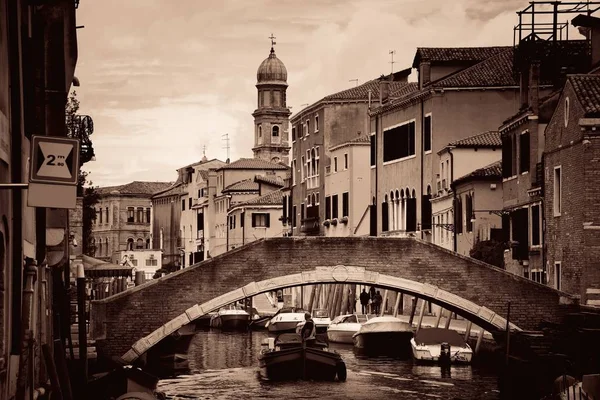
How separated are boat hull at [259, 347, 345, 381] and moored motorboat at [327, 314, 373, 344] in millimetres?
10448

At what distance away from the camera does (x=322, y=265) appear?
94.7 feet

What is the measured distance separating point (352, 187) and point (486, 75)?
10.9 metres

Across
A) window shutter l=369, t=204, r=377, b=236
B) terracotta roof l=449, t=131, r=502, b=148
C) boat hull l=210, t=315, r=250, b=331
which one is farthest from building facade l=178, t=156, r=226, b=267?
terracotta roof l=449, t=131, r=502, b=148

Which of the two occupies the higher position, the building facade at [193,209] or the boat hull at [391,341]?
the building facade at [193,209]

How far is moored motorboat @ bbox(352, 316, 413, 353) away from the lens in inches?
1474

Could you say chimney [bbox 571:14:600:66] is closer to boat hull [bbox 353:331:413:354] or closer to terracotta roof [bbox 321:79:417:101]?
boat hull [bbox 353:331:413:354]

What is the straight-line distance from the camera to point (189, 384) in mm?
30109

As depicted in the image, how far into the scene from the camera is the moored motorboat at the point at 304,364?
1202 inches

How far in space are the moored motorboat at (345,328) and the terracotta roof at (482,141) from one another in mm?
6000

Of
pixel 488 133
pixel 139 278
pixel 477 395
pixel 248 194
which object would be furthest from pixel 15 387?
pixel 248 194

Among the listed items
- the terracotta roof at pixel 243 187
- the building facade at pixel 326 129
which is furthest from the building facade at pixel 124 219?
the building facade at pixel 326 129

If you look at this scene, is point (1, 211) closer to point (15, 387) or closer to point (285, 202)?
point (15, 387)

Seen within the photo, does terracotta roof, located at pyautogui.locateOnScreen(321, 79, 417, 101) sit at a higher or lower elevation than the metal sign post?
higher

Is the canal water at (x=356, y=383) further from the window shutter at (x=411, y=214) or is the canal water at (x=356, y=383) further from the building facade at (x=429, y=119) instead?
the window shutter at (x=411, y=214)
